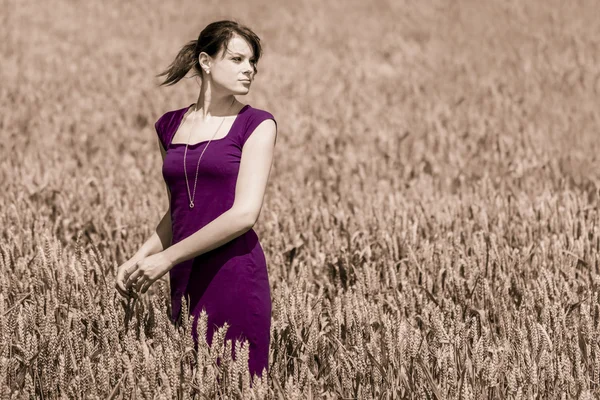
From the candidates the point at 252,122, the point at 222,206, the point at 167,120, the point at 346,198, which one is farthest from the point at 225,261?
the point at 346,198

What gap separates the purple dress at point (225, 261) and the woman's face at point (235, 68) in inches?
3.7

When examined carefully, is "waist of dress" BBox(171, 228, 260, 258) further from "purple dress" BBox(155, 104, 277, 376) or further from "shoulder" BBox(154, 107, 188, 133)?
"shoulder" BBox(154, 107, 188, 133)

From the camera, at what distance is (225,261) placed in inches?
123

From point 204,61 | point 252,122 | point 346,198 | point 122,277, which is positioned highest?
point 204,61

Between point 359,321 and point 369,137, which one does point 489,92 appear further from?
point 359,321

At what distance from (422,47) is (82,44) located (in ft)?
15.7

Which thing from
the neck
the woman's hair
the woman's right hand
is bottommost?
the woman's right hand

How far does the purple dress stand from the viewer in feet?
10.2

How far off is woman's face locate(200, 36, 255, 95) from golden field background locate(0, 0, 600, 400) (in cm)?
78

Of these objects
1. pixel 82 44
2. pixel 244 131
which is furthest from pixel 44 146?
pixel 244 131

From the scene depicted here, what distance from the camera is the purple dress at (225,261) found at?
10.2 ft

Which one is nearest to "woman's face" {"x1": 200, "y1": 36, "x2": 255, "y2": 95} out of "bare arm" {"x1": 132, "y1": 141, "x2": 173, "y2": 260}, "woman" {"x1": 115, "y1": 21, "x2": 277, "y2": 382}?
"woman" {"x1": 115, "y1": 21, "x2": 277, "y2": 382}

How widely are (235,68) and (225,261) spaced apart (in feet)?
2.20

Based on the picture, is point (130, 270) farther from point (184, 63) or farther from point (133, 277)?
point (184, 63)
